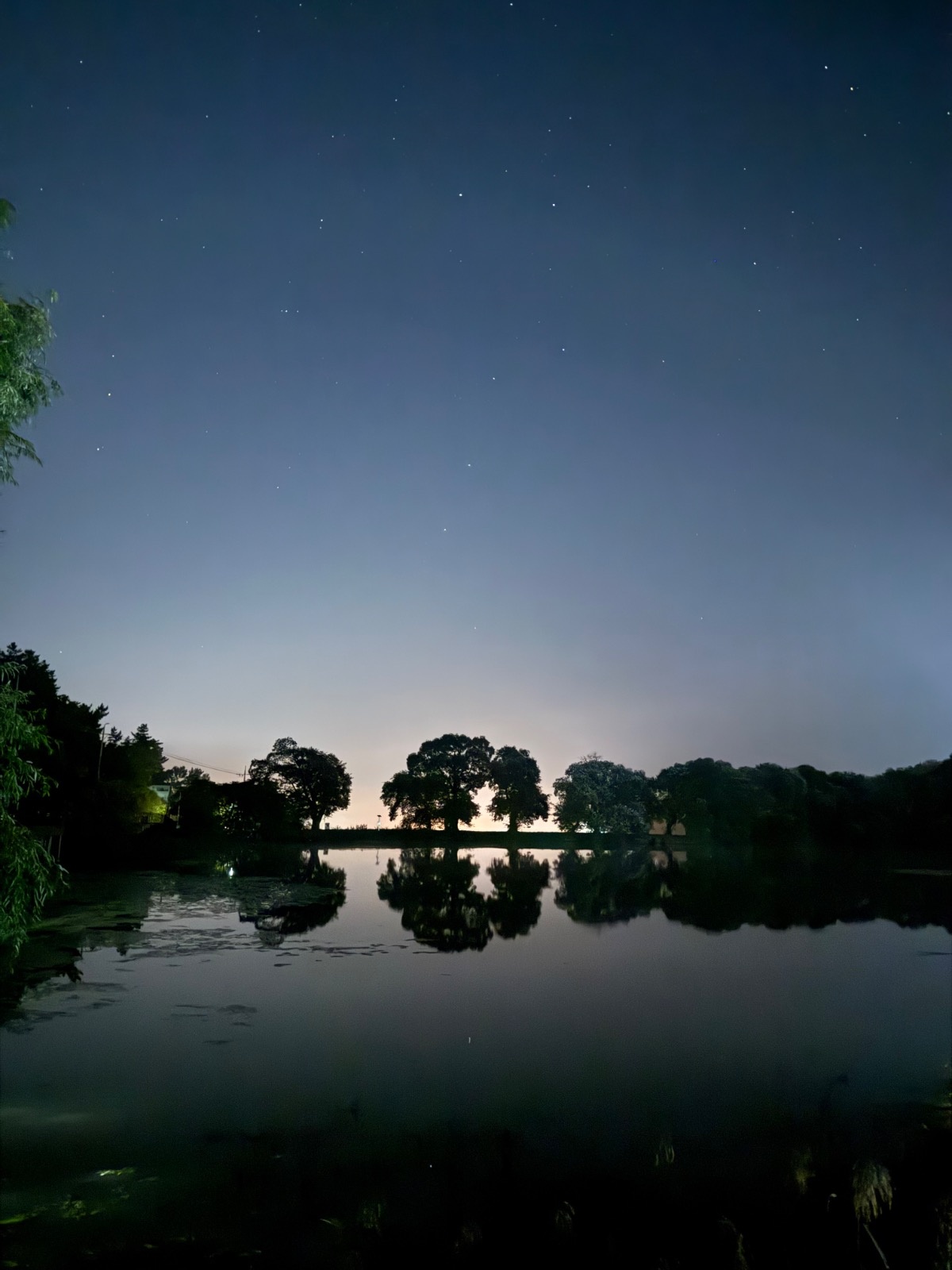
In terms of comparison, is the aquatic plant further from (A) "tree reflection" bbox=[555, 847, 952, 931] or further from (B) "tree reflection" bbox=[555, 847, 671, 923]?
(B) "tree reflection" bbox=[555, 847, 671, 923]

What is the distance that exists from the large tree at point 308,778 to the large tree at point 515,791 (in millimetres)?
21593

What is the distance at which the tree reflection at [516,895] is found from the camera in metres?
29.9

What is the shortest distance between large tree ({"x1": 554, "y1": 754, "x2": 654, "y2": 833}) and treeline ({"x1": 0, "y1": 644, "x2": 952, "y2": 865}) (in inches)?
7.4

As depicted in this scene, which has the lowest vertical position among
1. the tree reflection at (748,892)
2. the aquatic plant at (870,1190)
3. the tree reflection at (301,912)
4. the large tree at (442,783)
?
the aquatic plant at (870,1190)

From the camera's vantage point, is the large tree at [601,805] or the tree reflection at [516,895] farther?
the large tree at [601,805]

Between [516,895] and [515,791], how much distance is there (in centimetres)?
7377

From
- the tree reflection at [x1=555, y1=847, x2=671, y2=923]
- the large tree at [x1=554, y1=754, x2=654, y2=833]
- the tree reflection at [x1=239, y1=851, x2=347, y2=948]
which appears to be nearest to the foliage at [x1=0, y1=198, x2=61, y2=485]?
the tree reflection at [x1=239, y1=851, x2=347, y2=948]

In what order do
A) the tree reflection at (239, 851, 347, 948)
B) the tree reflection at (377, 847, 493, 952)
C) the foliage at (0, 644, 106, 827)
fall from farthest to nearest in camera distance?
the foliage at (0, 644, 106, 827)
the tree reflection at (377, 847, 493, 952)
the tree reflection at (239, 851, 347, 948)

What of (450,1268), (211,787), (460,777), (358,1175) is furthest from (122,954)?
(460,777)

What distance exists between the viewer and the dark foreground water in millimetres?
7453

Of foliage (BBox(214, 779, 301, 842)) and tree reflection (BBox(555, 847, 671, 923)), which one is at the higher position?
foliage (BBox(214, 779, 301, 842))

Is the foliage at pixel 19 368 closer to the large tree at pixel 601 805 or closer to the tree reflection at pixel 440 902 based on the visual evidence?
the tree reflection at pixel 440 902

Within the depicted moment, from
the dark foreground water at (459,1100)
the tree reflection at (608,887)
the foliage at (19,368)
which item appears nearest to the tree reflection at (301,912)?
the dark foreground water at (459,1100)

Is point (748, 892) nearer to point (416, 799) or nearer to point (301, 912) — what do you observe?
point (301, 912)
